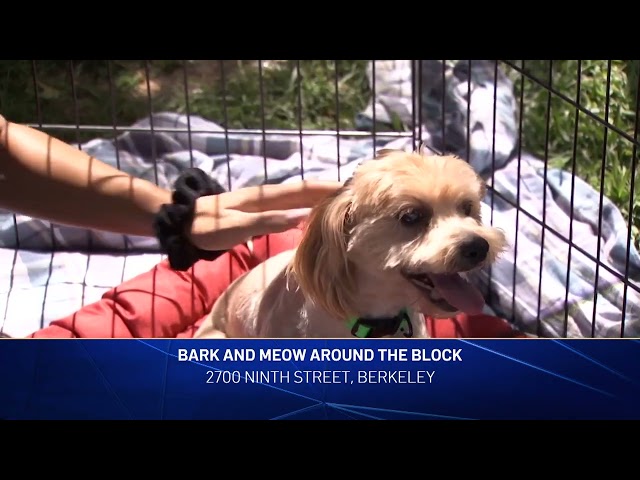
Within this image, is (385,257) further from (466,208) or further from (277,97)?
(277,97)

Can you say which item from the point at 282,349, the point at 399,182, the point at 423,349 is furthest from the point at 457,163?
the point at 282,349

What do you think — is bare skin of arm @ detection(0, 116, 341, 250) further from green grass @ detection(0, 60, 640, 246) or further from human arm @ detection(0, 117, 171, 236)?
green grass @ detection(0, 60, 640, 246)

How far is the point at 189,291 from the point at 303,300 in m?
0.52

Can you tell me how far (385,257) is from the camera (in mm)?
1985

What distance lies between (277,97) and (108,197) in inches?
35.5

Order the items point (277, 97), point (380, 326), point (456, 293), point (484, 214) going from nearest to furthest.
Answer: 1. point (456, 293)
2. point (380, 326)
3. point (484, 214)
4. point (277, 97)

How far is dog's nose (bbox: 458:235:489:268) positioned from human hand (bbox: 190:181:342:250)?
0.36 metres

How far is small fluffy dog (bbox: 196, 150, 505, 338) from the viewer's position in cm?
191

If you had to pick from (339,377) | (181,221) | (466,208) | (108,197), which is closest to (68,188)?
(108,197)

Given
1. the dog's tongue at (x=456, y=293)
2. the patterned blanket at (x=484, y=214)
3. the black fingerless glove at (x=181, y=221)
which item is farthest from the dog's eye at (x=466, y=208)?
the black fingerless glove at (x=181, y=221)

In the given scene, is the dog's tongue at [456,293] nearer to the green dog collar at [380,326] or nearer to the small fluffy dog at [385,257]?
the small fluffy dog at [385,257]

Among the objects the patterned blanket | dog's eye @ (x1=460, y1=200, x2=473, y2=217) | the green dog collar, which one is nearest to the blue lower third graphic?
the green dog collar

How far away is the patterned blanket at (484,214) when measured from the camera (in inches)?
93.5

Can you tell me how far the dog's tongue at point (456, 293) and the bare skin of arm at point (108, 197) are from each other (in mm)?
A: 324
